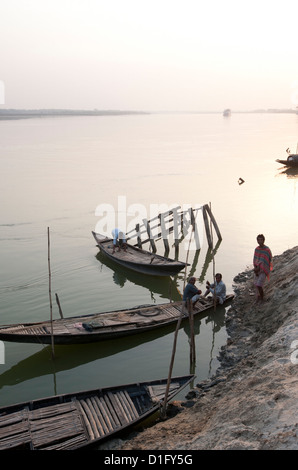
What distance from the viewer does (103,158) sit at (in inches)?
2430

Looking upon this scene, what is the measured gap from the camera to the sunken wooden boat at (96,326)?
37.9 feet

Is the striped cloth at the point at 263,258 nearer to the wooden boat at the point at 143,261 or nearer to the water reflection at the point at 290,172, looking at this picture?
the wooden boat at the point at 143,261

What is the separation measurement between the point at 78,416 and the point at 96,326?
3954mm

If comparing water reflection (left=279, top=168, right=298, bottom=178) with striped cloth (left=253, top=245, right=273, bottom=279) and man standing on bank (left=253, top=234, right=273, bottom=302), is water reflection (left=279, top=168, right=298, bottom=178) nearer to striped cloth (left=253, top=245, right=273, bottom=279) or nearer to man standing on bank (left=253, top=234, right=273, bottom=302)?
man standing on bank (left=253, top=234, right=273, bottom=302)

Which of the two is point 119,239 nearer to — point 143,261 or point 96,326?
point 143,261

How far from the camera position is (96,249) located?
22531 mm

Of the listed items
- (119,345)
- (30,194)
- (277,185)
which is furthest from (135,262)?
(277,185)

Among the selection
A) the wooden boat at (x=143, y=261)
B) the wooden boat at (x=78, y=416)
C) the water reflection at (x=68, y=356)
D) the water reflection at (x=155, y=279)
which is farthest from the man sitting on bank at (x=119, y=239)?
the wooden boat at (x=78, y=416)

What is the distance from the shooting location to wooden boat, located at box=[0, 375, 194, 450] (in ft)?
26.6

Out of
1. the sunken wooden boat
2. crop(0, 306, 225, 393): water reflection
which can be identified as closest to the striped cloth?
the sunken wooden boat

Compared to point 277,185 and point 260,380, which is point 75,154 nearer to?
point 277,185

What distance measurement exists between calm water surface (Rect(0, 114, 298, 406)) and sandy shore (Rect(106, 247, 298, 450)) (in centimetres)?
131

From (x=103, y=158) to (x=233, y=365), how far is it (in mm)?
53127

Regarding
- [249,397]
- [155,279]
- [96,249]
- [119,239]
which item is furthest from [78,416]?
[96,249]
